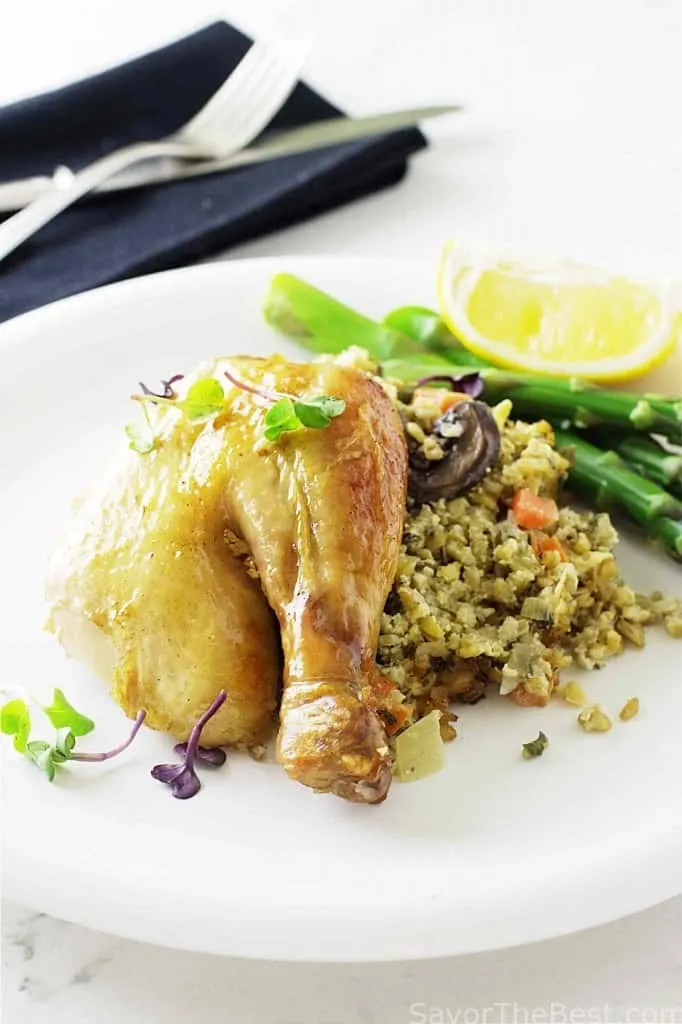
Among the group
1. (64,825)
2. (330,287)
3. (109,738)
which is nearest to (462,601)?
(109,738)

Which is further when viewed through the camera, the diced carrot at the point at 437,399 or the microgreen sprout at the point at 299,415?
the diced carrot at the point at 437,399

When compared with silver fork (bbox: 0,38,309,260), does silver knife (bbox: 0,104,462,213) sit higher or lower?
lower

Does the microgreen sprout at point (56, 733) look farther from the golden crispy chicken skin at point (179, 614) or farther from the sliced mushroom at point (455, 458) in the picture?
the sliced mushroom at point (455, 458)

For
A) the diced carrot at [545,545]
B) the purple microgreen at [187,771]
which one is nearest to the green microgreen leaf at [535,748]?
the diced carrot at [545,545]

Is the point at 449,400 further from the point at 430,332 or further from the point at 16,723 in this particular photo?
the point at 16,723

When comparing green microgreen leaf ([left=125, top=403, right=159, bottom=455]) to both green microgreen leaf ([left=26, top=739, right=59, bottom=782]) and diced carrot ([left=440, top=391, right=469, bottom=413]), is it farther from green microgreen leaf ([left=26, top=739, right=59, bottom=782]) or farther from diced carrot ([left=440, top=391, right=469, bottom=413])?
diced carrot ([left=440, top=391, right=469, bottom=413])

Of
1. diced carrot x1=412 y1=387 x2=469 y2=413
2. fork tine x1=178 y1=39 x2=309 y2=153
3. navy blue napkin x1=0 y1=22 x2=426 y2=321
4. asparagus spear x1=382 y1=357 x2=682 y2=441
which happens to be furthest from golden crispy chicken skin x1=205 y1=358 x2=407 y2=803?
fork tine x1=178 y1=39 x2=309 y2=153
